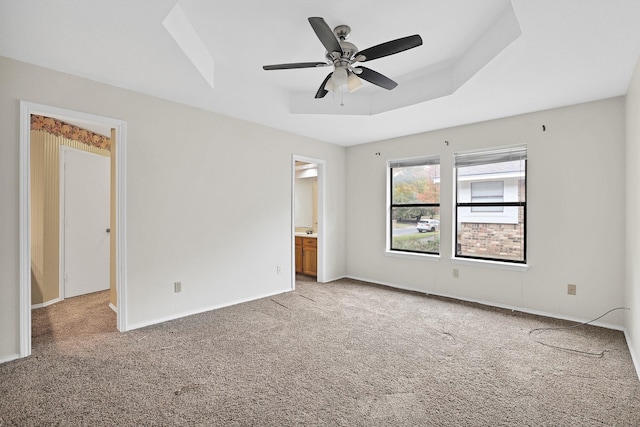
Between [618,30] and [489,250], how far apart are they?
2761 millimetres

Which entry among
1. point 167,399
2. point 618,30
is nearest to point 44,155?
point 167,399

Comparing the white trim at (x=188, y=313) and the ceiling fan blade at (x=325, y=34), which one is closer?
the ceiling fan blade at (x=325, y=34)

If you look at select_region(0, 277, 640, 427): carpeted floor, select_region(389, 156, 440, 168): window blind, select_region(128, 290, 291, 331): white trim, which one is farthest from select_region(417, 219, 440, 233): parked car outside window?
select_region(128, 290, 291, 331): white trim

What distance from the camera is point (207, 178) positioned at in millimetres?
3863

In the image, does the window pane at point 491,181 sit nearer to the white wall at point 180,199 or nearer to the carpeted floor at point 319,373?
the carpeted floor at point 319,373

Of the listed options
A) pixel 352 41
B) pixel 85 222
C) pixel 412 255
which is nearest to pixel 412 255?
pixel 412 255

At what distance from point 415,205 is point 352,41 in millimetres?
2902

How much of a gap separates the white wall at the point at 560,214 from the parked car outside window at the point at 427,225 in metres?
0.20

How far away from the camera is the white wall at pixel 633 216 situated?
97.8 inches

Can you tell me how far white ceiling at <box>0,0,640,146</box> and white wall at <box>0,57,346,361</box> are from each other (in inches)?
9.2

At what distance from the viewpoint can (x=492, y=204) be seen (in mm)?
4184

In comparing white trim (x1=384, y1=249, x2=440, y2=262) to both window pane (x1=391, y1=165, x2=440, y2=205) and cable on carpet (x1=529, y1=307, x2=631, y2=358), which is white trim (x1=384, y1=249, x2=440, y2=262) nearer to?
window pane (x1=391, y1=165, x2=440, y2=205)

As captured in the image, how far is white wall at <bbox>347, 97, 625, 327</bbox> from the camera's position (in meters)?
3.31

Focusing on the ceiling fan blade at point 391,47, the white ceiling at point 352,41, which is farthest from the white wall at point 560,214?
the ceiling fan blade at point 391,47
